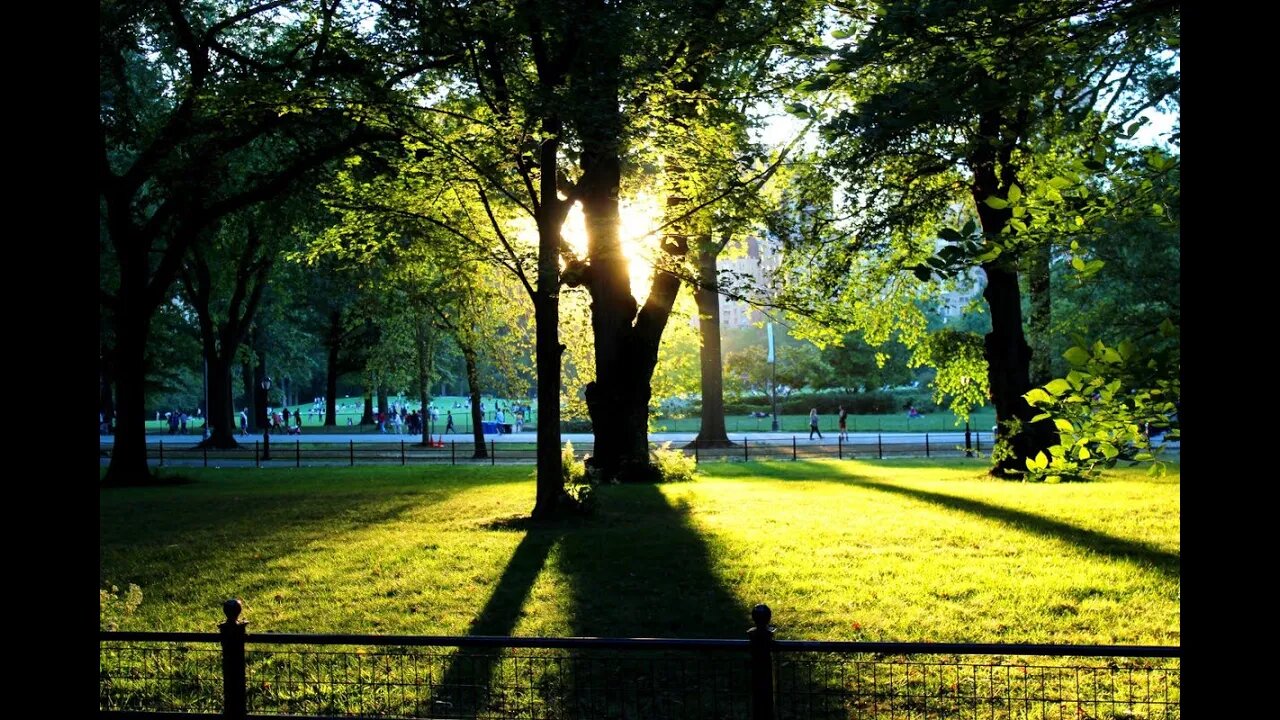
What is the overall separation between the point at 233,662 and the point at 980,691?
5.39 metres

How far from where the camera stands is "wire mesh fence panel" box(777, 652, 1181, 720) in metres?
7.22

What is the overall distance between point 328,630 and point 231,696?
408cm

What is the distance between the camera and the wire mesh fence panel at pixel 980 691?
7223 mm

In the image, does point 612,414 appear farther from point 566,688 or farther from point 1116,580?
point 566,688

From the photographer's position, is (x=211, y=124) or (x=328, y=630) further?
(x=211, y=124)

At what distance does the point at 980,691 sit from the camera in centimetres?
783

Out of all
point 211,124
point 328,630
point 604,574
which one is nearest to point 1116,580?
point 604,574

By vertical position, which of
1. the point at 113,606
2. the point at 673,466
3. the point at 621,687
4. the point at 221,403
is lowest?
the point at 621,687

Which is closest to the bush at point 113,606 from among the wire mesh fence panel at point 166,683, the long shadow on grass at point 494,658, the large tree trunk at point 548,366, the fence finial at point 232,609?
the wire mesh fence panel at point 166,683

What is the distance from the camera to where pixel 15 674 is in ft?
7.87

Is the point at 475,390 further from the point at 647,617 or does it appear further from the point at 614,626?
the point at 614,626

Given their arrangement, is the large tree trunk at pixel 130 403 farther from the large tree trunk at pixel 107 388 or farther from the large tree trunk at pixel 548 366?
the large tree trunk at pixel 548 366

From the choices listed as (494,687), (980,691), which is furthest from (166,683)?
(980,691)
